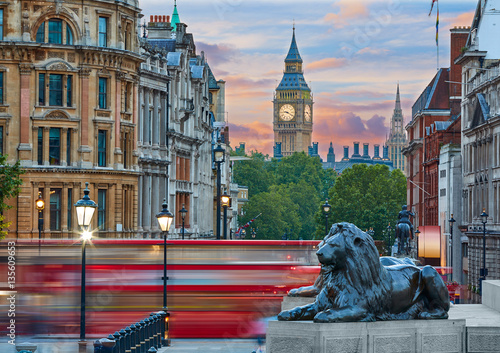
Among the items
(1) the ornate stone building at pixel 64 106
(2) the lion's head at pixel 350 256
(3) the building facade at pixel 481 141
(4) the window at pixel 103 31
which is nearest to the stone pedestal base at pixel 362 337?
(2) the lion's head at pixel 350 256

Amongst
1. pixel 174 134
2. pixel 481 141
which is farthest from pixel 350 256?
pixel 481 141

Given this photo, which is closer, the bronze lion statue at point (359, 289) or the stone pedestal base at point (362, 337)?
the stone pedestal base at point (362, 337)

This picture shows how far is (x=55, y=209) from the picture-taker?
59.2 m

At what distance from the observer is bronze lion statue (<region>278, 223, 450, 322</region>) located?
14.0 m

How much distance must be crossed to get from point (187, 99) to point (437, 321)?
66.5m

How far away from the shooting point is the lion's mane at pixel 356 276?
1409cm

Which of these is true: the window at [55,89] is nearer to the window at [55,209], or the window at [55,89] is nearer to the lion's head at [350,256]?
the window at [55,209]

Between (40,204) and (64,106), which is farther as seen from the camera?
(64,106)

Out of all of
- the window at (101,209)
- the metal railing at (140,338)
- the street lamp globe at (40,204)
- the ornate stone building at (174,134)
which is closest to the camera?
the metal railing at (140,338)

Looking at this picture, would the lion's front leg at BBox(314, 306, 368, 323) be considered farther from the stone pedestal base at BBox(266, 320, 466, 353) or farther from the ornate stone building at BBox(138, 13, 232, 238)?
the ornate stone building at BBox(138, 13, 232, 238)

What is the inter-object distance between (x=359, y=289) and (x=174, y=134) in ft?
202

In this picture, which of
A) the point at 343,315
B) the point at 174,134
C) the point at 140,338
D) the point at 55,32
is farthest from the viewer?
the point at 174,134

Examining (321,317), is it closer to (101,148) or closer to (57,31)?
(57,31)

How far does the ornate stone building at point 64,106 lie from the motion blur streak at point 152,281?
26449 mm
